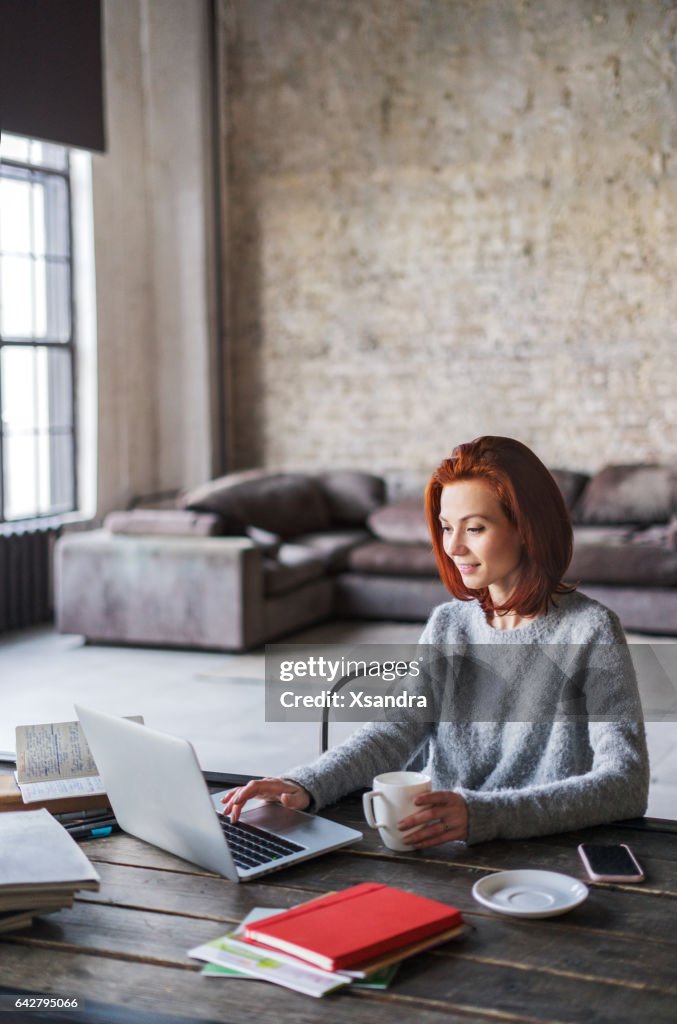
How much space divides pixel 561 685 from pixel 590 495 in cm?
591

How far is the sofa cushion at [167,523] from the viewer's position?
7078 millimetres

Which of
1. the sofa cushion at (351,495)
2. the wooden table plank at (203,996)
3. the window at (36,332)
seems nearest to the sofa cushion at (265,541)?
the sofa cushion at (351,495)

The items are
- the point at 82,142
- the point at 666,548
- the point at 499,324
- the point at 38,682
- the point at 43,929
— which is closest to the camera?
the point at 43,929

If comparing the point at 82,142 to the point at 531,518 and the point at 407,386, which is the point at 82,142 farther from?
the point at 407,386

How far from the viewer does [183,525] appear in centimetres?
711

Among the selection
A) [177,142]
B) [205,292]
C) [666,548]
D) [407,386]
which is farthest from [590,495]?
[177,142]

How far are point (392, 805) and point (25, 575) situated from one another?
21.0 feet

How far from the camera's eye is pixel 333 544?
788 centimetres

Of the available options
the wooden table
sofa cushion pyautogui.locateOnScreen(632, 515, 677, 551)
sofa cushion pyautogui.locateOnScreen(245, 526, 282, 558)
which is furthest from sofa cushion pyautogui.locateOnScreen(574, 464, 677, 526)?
the wooden table

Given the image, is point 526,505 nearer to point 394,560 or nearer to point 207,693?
point 207,693

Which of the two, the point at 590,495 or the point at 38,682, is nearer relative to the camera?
the point at 38,682

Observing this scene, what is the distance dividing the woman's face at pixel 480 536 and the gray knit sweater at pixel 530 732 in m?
0.12

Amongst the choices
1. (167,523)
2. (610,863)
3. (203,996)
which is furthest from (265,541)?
(203,996)

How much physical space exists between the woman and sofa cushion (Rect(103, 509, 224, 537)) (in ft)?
15.9
